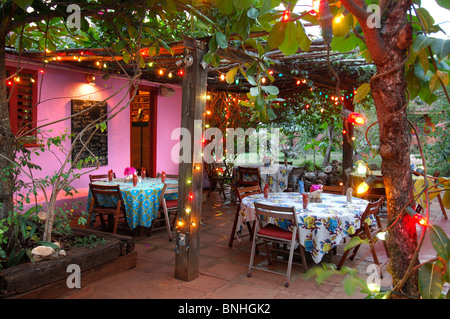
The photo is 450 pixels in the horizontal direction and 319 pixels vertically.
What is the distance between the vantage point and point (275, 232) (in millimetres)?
4285

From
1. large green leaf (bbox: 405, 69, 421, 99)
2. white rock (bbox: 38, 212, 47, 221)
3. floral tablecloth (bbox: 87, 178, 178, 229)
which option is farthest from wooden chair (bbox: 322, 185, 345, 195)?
large green leaf (bbox: 405, 69, 421, 99)

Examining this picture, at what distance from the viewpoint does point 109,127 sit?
7688 mm

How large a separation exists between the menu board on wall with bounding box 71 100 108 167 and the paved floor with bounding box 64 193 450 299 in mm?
2649

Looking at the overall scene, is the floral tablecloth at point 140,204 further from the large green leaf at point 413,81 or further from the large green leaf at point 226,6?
the large green leaf at point 413,81

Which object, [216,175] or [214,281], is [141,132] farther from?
[214,281]

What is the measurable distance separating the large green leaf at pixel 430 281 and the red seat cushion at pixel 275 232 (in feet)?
10.6

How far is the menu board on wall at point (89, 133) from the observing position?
696 cm

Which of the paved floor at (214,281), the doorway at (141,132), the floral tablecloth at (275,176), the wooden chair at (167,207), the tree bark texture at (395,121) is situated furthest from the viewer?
the doorway at (141,132)

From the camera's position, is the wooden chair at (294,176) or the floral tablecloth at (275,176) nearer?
the floral tablecloth at (275,176)

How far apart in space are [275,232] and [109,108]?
4.97 m

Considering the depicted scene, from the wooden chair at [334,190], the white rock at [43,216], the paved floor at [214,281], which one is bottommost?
the paved floor at [214,281]

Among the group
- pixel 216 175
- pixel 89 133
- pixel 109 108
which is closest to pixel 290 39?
pixel 89 133

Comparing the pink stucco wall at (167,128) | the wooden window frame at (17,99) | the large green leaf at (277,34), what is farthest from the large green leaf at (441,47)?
the pink stucco wall at (167,128)

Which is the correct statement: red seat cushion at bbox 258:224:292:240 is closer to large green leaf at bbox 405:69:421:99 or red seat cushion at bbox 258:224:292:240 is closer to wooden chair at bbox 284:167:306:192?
large green leaf at bbox 405:69:421:99
